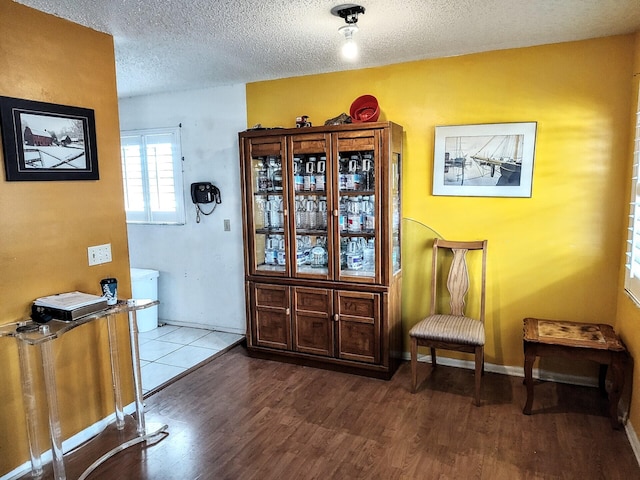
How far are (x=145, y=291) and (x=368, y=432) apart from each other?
9.35 ft

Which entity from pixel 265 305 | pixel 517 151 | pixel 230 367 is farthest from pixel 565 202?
pixel 230 367

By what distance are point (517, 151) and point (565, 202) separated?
19.0 inches

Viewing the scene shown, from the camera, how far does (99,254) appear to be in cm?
274

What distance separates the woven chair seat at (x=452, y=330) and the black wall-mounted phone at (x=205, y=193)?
2.29 meters

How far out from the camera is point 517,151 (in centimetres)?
319

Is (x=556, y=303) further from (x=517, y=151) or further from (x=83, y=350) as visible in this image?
(x=83, y=350)

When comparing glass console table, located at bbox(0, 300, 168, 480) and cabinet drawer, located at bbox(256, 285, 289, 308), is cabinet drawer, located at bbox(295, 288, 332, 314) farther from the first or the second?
glass console table, located at bbox(0, 300, 168, 480)

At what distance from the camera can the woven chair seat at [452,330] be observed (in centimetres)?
297

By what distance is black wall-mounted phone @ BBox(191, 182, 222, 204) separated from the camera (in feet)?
14.1

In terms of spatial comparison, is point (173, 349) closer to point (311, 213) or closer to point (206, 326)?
point (206, 326)

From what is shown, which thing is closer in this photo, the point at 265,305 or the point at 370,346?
the point at 370,346

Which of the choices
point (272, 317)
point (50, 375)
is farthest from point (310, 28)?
point (50, 375)

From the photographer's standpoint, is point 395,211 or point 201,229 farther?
point 201,229

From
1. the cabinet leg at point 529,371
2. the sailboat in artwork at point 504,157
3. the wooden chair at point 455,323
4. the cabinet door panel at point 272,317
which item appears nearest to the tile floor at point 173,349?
the cabinet door panel at point 272,317
